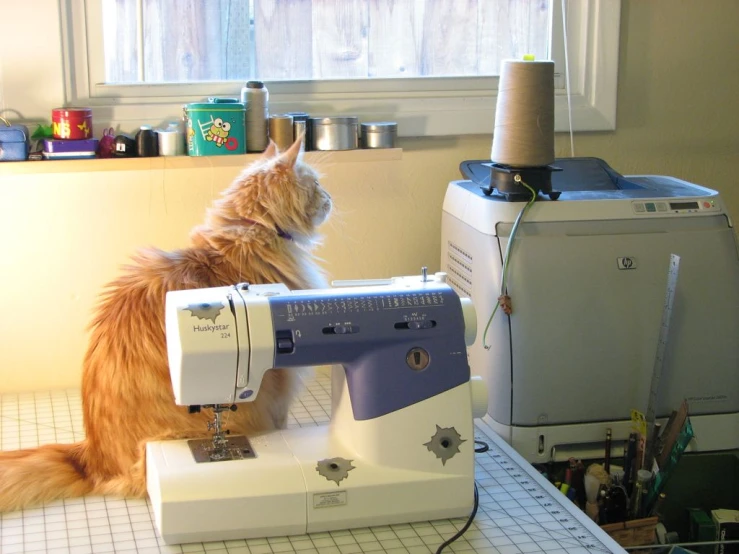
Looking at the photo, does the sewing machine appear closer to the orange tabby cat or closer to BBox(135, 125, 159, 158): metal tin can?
the orange tabby cat

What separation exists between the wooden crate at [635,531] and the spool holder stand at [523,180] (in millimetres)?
587

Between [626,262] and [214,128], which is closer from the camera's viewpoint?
[626,262]

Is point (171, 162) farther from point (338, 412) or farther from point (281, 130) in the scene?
point (338, 412)

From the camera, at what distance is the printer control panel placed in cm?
172

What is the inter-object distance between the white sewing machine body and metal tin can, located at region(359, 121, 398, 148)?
0.97 feet

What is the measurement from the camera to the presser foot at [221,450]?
1332 mm

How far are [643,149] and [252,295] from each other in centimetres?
129

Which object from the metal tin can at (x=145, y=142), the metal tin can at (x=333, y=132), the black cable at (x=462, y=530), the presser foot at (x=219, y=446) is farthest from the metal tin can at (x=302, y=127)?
the black cable at (x=462, y=530)

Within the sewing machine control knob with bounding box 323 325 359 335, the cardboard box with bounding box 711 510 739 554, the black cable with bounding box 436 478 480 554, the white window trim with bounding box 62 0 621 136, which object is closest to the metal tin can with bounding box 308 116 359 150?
the white window trim with bounding box 62 0 621 136

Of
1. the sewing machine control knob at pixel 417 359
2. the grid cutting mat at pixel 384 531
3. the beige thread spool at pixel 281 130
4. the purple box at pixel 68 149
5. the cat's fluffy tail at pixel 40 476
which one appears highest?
the beige thread spool at pixel 281 130

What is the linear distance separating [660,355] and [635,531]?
324 millimetres

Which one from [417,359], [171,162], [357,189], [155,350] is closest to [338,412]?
[417,359]

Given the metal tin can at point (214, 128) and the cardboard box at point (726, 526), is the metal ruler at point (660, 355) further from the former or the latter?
the metal tin can at point (214, 128)

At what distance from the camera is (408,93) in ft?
6.97
